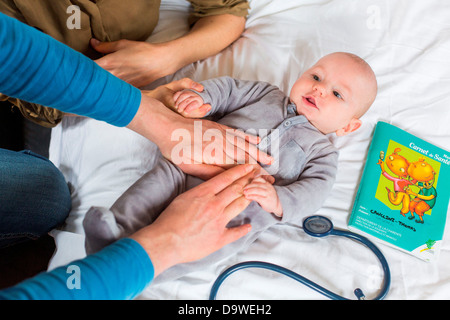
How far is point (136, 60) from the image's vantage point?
123cm

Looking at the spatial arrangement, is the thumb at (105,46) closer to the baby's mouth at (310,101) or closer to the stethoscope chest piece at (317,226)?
the baby's mouth at (310,101)

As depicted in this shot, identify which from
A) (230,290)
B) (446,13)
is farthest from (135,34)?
(446,13)

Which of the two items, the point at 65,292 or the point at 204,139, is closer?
the point at 65,292

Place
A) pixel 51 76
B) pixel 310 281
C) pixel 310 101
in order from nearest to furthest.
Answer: pixel 51 76
pixel 310 281
pixel 310 101

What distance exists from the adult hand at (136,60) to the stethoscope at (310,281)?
706 mm

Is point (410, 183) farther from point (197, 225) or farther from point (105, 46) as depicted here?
point (105, 46)

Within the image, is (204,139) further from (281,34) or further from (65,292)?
(281,34)

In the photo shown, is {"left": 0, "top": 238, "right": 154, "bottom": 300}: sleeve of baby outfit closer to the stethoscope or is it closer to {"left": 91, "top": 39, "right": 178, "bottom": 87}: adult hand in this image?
the stethoscope

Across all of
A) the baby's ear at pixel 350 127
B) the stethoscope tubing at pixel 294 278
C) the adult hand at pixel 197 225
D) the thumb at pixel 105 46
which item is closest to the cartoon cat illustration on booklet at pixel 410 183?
the baby's ear at pixel 350 127

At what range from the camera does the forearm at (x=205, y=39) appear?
4.33 feet

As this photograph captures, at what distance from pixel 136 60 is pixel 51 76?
0.45m

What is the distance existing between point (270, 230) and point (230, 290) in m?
0.23

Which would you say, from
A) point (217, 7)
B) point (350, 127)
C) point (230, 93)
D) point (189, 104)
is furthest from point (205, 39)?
point (350, 127)

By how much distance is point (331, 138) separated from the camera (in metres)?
1.33
